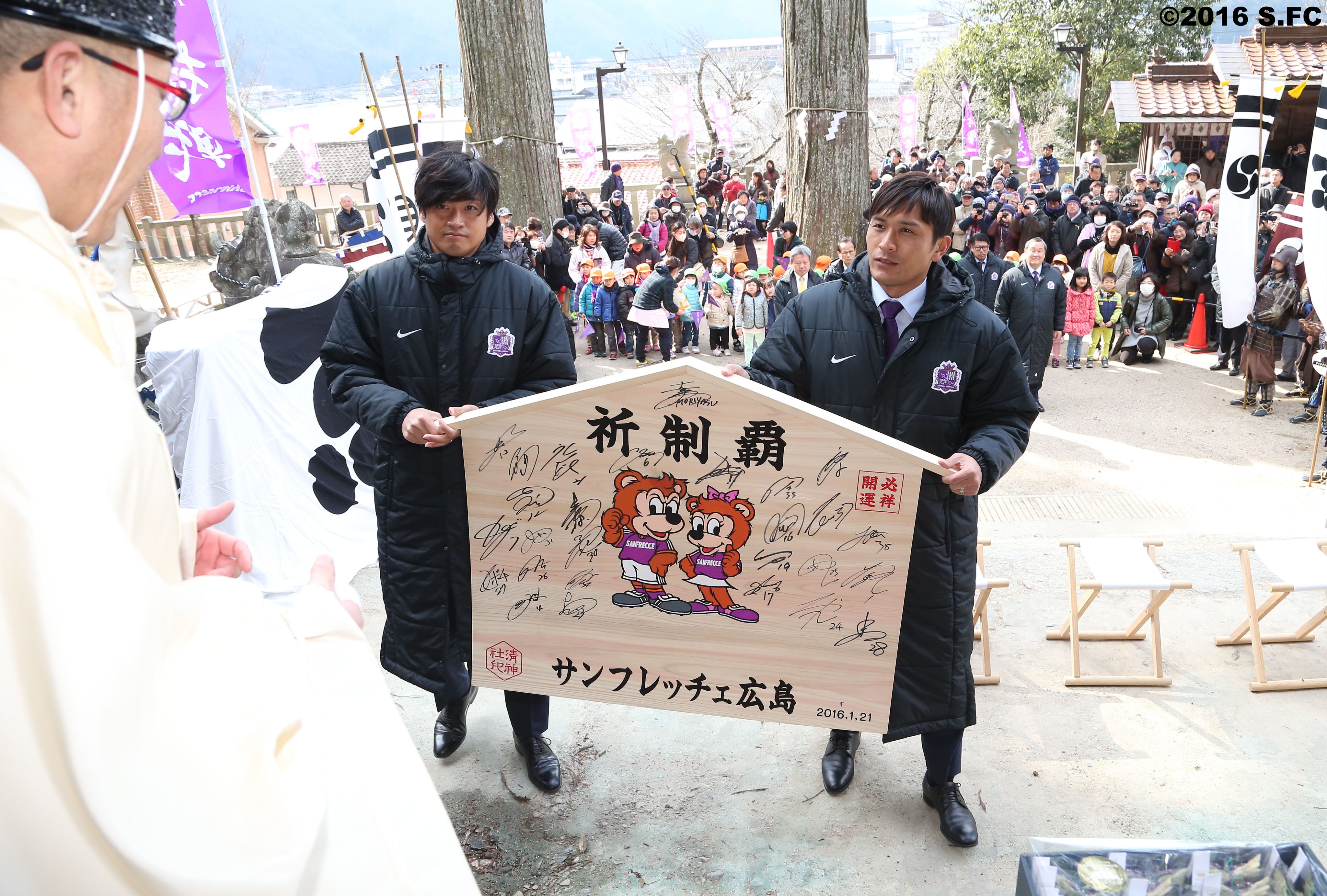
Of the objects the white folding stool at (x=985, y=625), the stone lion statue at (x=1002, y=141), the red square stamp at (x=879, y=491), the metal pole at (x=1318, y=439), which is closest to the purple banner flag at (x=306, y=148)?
the stone lion statue at (x=1002, y=141)

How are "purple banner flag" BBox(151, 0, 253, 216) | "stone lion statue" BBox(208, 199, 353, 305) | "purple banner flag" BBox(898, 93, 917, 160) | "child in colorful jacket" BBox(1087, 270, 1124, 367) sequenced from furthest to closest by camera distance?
"purple banner flag" BBox(898, 93, 917, 160) < "child in colorful jacket" BBox(1087, 270, 1124, 367) < "stone lion statue" BBox(208, 199, 353, 305) < "purple banner flag" BBox(151, 0, 253, 216)

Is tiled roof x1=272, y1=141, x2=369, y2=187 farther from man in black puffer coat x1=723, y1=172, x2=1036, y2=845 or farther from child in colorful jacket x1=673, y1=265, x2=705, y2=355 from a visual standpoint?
man in black puffer coat x1=723, y1=172, x2=1036, y2=845

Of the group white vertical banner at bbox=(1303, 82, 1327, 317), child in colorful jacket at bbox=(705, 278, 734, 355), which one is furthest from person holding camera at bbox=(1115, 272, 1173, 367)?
white vertical banner at bbox=(1303, 82, 1327, 317)

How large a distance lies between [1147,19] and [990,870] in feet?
95.5

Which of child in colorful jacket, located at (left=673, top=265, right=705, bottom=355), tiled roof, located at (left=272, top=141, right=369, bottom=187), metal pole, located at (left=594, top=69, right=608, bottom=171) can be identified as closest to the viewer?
child in colorful jacket, located at (left=673, top=265, right=705, bottom=355)

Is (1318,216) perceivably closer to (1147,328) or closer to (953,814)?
(953,814)

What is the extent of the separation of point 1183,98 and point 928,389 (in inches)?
791

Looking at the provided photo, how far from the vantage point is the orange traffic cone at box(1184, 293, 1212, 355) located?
35.3ft

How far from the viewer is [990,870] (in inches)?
113

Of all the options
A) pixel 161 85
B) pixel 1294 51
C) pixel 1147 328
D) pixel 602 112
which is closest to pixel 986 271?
pixel 1147 328

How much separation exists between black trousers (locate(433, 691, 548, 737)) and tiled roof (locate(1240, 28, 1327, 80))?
1654cm

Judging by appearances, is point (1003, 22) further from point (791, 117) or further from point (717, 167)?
point (791, 117)

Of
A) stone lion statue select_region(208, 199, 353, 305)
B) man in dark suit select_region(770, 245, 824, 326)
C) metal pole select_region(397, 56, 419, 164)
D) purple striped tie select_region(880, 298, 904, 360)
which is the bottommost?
man in dark suit select_region(770, 245, 824, 326)

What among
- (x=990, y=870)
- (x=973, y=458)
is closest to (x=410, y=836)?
(x=973, y=458)
